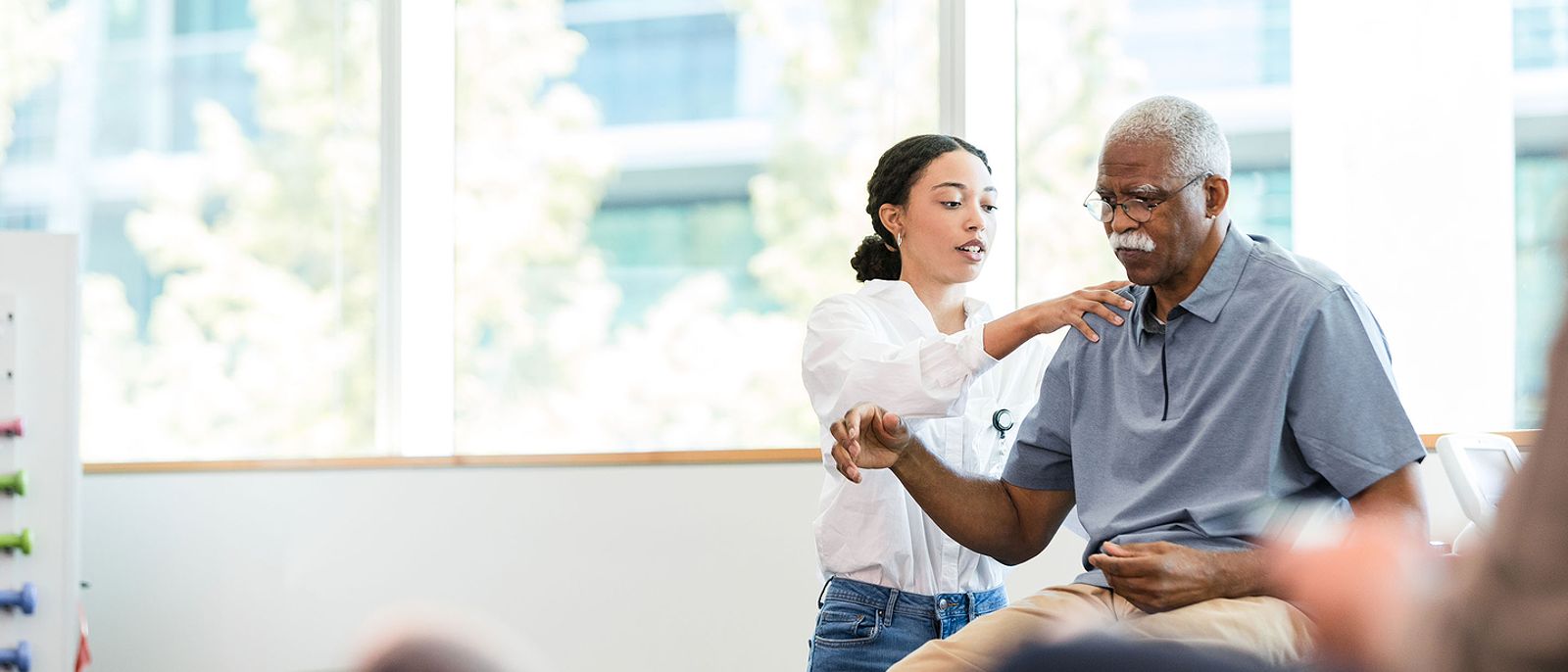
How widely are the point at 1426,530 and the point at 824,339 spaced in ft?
3.45

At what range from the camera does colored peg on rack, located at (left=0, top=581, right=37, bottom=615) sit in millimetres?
3768

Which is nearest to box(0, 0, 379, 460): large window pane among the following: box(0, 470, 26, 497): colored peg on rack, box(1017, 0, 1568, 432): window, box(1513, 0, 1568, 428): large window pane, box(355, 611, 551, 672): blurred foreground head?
box(0, 470, 26, 497): colored peg on rack

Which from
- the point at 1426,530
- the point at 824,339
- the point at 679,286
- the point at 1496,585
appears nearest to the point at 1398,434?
the point at 1426,530

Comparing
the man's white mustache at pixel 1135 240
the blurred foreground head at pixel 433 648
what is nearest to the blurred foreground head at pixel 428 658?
the blurred foreground head at pixel 433 648

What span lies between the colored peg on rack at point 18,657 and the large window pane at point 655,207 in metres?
1.30

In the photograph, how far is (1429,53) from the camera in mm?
3482

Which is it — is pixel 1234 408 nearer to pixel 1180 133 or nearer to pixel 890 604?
pixel 1180 133

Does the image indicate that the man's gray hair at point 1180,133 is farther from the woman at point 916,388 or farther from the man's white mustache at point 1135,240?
the woman at point 916,388

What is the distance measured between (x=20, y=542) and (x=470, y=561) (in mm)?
1157

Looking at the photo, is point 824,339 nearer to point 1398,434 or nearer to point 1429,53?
point 1398,434

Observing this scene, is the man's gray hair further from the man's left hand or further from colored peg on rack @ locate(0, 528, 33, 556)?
colored peg on rack @ locate(0, 528, 33, 556)

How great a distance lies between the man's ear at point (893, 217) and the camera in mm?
2650

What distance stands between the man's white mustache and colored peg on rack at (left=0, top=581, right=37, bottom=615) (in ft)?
10.1

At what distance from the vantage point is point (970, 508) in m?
2.24
